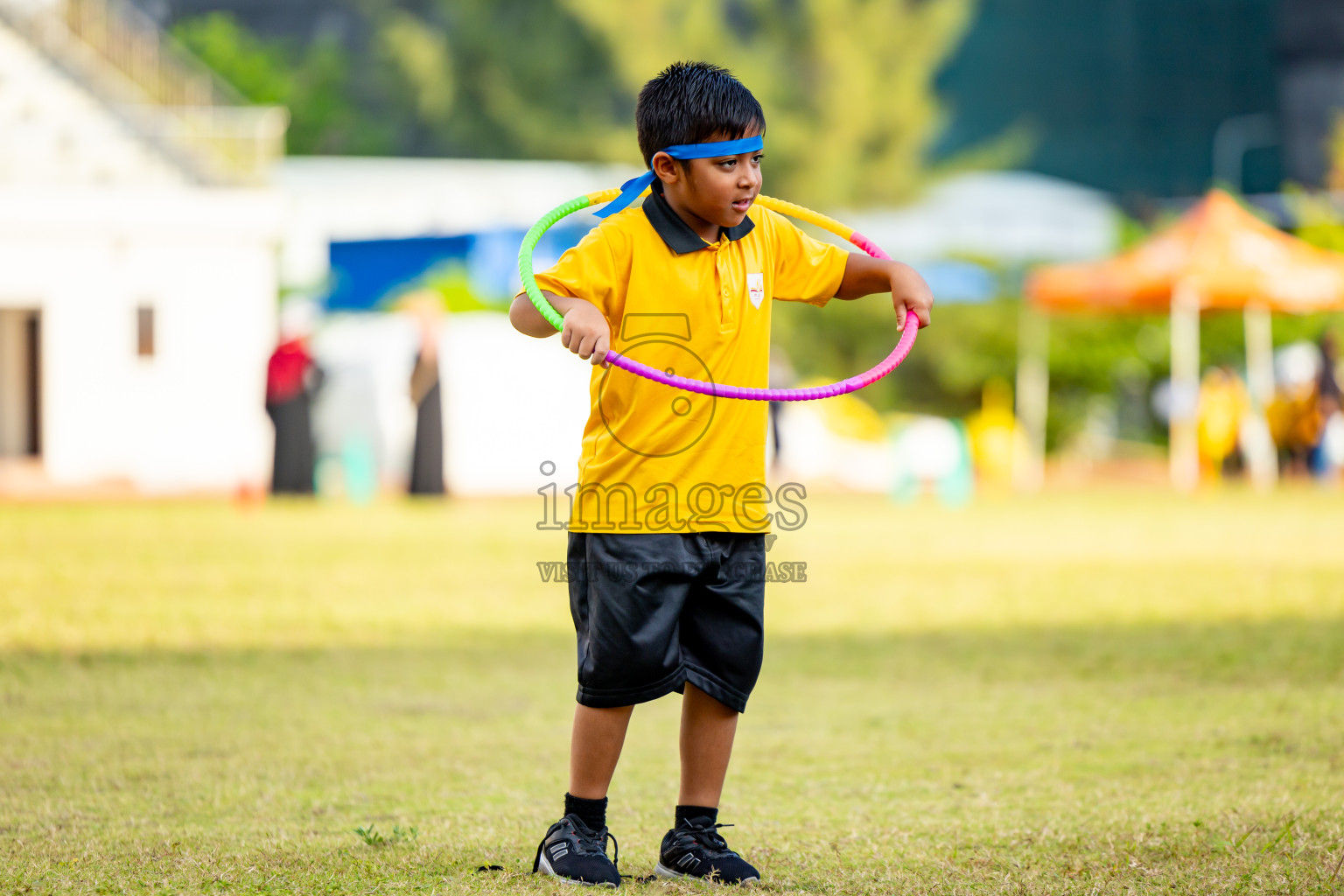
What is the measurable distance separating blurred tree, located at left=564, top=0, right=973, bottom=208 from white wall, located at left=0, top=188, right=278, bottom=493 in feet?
43.2

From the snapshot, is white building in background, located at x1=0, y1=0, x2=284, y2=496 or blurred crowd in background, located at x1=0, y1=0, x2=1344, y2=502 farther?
white building in background, located at x1=0, y1=0, x2=284, y2=496

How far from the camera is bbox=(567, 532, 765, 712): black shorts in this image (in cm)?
329

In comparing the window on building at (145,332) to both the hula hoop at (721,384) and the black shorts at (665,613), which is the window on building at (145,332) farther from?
the black shorts at (665,613)

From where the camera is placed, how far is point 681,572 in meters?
3.30

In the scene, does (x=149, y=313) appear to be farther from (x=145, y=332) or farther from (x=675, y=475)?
(x=675, y=475)

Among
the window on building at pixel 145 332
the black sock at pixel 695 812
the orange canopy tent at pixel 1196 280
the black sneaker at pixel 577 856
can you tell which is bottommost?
the black sneaker at pixel 577 856

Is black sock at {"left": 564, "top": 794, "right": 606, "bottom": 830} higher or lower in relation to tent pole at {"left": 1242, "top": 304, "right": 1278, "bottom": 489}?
lower

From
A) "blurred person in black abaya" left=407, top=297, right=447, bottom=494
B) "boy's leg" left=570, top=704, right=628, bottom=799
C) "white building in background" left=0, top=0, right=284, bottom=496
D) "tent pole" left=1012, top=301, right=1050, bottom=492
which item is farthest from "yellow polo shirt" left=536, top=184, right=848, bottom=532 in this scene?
"tent pole" left=1012, top=301, right=1050, bottom=492

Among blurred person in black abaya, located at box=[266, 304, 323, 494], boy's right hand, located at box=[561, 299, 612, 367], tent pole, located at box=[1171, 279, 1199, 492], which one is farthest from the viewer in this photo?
tent pole, located at box=[1171, 279, 1199, 492]

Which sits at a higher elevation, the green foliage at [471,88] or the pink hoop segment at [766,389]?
the green foliage at [471,88]

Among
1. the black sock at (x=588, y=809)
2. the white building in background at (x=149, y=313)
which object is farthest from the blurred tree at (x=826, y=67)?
the black sock at (x=588, y=809)

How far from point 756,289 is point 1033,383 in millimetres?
20917

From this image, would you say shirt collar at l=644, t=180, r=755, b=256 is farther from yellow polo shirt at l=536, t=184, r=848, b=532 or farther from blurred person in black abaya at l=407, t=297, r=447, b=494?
blurred person in black abaya at l=407, t=297, r=447, b=494

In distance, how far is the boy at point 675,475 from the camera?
10.8 feet
